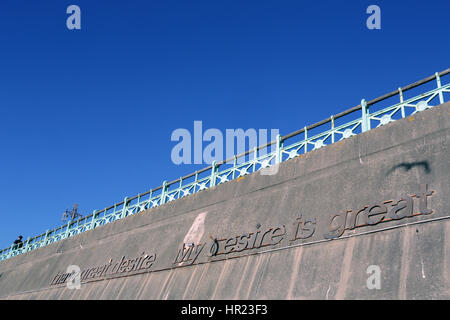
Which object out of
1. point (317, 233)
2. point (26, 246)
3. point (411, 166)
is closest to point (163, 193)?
point (317, 233)

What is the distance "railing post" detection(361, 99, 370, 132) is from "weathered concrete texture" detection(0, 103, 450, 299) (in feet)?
0.81

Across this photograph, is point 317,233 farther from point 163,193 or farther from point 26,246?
point 26,246

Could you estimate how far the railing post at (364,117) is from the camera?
8555 millimetres

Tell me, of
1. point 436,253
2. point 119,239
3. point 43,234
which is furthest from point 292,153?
point 43,234

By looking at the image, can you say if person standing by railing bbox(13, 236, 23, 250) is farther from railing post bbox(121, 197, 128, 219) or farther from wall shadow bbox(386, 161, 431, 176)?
wall shadow bbox(386, 161, 431, 176)

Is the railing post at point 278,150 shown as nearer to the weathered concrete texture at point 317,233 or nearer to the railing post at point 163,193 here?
the weathered concrete texture at point 317,233

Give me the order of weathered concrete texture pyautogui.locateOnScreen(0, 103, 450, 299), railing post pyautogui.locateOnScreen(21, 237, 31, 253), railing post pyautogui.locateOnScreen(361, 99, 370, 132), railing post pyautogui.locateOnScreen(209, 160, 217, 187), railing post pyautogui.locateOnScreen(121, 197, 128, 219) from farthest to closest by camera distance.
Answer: railing post pyautogui.locateOnScreen(21, 237, 31, 253) → railing post pyautogui.locateOnScreen(121, 197, 128, 219) → railing post pyautogui.locateOnScreen(209, 160, 217, 187) → railing post pyautogui.locateOnScreen(361, 99, 370, 132) → weathered concrete texture pyautogui.locateOnScreen(0, 103, 450, 299)

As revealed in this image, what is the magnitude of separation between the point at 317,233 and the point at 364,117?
2787mm

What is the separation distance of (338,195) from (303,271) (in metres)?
1.64

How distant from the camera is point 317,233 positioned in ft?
24.9

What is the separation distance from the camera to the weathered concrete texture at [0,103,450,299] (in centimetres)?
607

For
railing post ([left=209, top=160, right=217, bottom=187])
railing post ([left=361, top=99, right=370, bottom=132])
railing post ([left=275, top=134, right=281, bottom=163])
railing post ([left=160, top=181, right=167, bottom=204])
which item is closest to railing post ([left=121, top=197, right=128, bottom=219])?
railing post ([left=160, top=181, right=167, bottom=204])

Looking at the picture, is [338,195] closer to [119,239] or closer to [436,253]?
[436,253]

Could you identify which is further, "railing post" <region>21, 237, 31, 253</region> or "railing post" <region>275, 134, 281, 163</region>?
"railing post" <region>21, 237, 31, 253</region>
